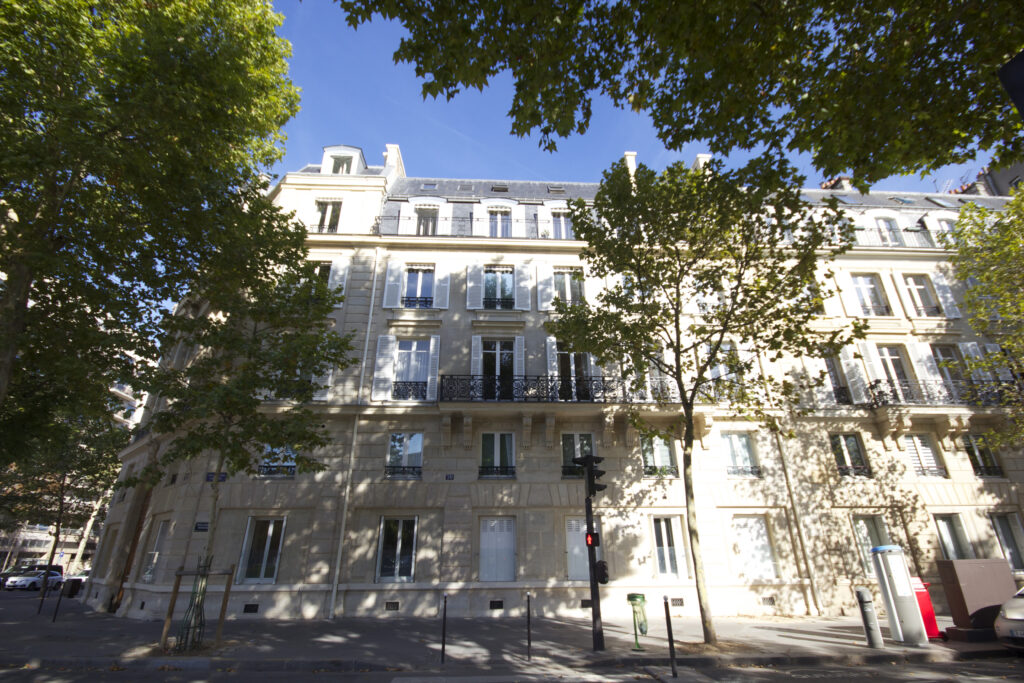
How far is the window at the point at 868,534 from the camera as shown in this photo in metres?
14.7

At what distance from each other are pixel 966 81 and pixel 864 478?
1333 centimetres

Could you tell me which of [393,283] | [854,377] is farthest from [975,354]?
[393,283]

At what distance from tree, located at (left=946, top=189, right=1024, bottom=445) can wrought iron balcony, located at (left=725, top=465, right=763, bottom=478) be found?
23.0ft

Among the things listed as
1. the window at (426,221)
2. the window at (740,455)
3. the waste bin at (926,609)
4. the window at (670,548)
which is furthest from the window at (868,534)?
the window at (426,221)

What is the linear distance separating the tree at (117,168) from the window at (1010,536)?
23178 millimetres

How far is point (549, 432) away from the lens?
14820 mm

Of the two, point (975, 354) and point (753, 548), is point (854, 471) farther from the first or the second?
point (975, 354)

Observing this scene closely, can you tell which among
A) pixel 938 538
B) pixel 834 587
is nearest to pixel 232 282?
pixel 834 587

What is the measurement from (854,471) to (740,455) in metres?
3.80

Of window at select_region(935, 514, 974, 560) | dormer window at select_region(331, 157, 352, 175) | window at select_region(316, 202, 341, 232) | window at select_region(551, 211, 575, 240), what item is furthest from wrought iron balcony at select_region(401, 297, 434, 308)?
window at select_region(935, 514, 974, 560)

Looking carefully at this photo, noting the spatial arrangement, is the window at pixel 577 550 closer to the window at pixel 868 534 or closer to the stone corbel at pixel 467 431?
the stone corbel at pixel 467 431

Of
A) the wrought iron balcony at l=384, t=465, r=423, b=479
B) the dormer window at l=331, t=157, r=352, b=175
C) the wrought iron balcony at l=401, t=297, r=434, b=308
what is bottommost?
the wrought iron balcony at l=384, t=465, r=423, b=479

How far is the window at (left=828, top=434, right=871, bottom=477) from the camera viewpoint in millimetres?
15570

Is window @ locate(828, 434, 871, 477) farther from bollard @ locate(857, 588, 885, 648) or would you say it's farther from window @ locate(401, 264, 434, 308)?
window @ locate(401, 264, 434, 308)
